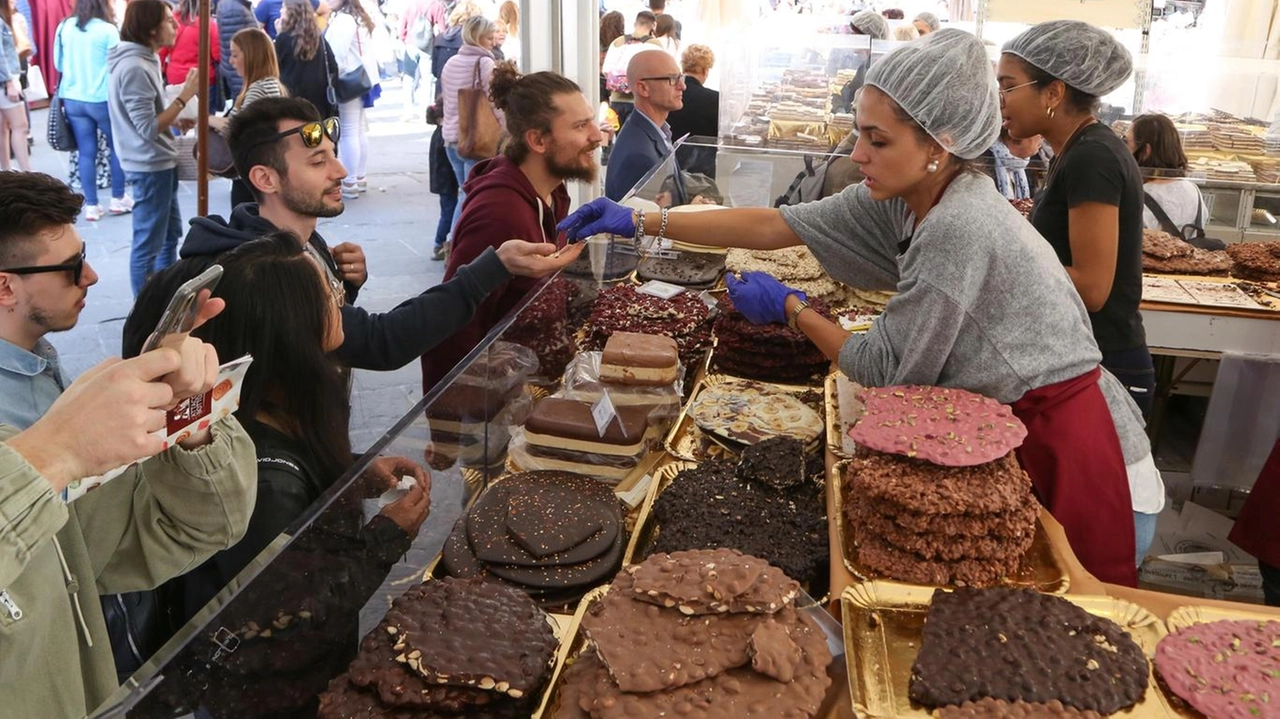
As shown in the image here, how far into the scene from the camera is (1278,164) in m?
6.18

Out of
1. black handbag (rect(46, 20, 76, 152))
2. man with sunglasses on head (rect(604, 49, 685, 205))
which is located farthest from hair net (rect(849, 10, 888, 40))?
black handbag (rect(46, 20, 76, 152))

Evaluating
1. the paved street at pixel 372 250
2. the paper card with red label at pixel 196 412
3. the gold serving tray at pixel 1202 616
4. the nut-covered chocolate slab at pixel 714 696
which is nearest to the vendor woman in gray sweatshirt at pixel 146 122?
the paved street at pixel 372 250

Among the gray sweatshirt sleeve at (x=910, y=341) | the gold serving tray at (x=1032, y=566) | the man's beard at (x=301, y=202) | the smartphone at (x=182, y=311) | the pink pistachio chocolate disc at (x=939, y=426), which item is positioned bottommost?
the gold serving tray at (x=1032, y=566)

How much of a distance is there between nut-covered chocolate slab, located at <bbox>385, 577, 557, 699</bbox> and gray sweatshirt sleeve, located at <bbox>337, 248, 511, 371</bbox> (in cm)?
137

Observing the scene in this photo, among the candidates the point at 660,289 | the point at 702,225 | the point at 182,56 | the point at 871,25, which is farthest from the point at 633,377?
the point at 871,25

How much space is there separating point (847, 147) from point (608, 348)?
347 cm

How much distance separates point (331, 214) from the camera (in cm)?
329

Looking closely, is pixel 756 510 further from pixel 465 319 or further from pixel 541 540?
pixel 465 319

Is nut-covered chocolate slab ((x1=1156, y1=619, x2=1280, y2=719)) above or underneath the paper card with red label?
underneath

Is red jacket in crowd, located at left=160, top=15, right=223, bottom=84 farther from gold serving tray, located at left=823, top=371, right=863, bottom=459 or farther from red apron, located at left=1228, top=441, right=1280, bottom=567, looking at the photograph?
red apron, located at left=1228, top=441, right=1280, bottom=567

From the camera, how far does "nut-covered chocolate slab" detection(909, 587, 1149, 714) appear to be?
1525mm

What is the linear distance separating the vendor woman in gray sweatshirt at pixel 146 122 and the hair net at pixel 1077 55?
5662 mm

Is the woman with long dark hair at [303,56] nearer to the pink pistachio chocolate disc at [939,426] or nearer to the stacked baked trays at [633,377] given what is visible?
the stacked baked trays at [633,377]

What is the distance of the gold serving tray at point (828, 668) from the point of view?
1577mm
